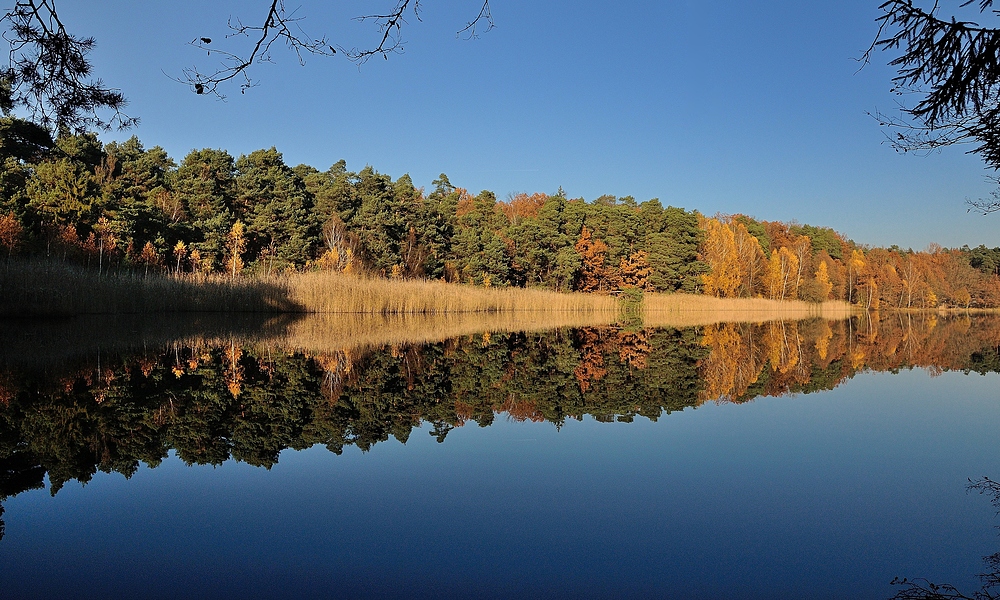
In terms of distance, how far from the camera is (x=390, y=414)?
14.8 ft

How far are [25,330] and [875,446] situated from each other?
37.4 ft

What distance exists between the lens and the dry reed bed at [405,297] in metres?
17.0

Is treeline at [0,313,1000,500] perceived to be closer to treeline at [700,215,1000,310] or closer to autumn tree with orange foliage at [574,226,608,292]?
autumn tree with orange foliage at [574,226,608,292]

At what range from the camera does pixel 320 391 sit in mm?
5160

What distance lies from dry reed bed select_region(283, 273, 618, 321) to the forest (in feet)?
6.70

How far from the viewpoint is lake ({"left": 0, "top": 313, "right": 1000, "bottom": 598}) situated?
6.70 ft

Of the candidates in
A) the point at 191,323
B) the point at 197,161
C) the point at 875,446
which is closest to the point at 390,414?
the point at 875,446

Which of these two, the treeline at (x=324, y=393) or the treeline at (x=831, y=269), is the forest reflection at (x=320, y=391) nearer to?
the treeline at (x=324, y=393)

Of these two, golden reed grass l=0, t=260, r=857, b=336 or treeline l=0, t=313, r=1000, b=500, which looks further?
golden reed grass l=0, t=260, r=857, b=336

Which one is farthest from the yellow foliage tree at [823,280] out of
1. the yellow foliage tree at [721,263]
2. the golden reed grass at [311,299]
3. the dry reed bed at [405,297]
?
the dry reed bed at [405,297]

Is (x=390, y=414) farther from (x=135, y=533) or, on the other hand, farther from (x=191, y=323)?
(x=191, y=323)

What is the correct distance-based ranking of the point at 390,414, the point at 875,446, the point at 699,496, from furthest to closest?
the point at 390,414
the point at 875,446
the point at 699,496

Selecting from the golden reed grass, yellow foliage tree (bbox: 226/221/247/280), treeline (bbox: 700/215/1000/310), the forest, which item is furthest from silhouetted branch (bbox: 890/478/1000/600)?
treeline (bbox: 700/215/1000/310)

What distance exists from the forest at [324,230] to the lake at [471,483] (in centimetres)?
1206
